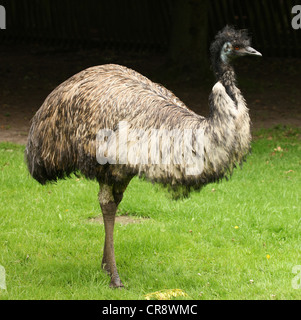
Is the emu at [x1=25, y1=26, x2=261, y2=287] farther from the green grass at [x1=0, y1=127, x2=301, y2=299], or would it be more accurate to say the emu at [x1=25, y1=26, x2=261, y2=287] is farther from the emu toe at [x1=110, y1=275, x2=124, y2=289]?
the green grass at [x1=0, y1=127, x2=301, y2=299]

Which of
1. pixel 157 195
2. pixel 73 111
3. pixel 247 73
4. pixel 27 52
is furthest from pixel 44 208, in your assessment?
pixel 27 52

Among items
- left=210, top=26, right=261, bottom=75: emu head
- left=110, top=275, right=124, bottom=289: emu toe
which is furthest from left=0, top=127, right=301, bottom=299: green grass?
left=210, top=26, right=261, bottom=75: emu head

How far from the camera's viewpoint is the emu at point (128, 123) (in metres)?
4.20

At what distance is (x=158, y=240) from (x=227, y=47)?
2.39m

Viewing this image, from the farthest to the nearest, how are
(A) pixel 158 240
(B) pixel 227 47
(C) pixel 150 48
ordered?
(C) pixel 150 48 < (A) pixel 158 240 < (B) pixel 227 47

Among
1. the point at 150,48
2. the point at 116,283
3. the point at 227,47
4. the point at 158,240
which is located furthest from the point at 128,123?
the point at 150,48

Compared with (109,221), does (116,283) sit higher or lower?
lower

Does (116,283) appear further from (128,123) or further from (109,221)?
(128,123)

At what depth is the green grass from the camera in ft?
16.7

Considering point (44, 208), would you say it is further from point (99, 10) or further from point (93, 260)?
point (99, 10)

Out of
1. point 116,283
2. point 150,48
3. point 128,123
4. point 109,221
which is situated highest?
point 150,48

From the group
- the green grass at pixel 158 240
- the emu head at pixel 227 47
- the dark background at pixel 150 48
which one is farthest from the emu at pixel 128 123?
the dark background at pixel 150 48

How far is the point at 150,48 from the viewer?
17750mm

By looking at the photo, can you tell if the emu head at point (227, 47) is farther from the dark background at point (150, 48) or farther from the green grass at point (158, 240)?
the dark background at point (150, 48)
